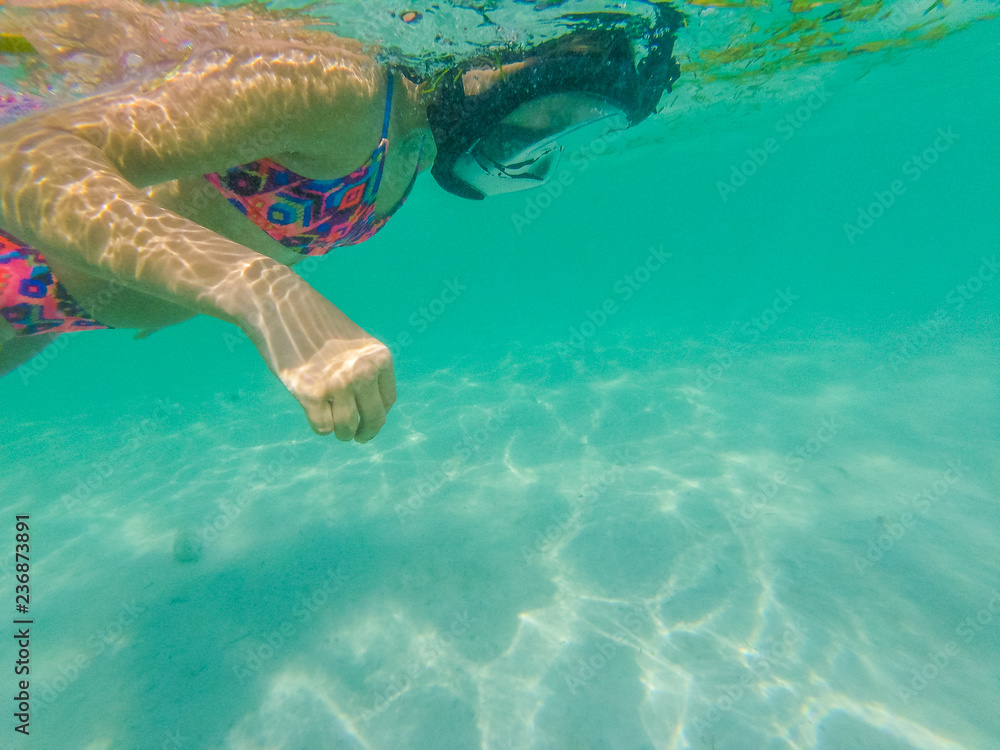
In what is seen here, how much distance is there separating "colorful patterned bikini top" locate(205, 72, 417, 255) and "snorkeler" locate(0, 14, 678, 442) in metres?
0.01

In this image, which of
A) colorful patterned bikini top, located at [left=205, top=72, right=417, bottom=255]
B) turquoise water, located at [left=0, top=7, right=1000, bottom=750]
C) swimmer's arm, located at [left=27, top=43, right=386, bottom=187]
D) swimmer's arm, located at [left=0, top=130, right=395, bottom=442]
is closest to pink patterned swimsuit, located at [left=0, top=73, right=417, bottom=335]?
colorful patterned bikini top, located at [left=205, top=72, right=417, bottom=255]

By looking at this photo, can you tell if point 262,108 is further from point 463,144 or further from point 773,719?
point 773,719

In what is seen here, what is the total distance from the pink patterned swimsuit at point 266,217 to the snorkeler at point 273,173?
0.03 feet

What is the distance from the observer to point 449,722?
368 cm

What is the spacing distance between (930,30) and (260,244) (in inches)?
767

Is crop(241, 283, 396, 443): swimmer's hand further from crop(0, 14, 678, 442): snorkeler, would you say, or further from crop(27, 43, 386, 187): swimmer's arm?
crop(27, 43, 386, 187): swimmer's arm

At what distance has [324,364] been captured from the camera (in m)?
1.25

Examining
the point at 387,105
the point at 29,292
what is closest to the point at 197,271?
the point at 387,105

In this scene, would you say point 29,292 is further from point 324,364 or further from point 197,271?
point 324,364

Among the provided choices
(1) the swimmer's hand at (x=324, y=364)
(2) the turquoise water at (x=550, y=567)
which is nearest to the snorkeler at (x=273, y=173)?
(1) the swimmer's hand at (x=324, y=364)

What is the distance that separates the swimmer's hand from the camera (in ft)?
4.02

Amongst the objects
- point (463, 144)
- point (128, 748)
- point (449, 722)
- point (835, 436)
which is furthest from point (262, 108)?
point (835, 436)

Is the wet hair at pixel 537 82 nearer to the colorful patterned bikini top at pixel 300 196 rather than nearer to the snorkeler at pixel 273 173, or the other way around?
the snorkeler at pixel 273 173

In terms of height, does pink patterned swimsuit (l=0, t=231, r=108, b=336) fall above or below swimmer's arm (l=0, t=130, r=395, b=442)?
below
